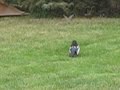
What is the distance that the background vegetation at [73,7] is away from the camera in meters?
20.7

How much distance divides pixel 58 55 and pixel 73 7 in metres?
8.47

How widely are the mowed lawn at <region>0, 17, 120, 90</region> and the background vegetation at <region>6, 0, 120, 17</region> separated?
98 cm

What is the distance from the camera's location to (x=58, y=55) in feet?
42.2

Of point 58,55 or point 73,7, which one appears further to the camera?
point 73,7

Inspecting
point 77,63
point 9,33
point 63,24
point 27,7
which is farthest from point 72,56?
point 27,7

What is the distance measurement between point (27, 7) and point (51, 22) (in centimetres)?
323

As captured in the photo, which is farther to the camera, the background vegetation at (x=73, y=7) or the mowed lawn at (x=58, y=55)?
the background vegetation at (x=73, y=7)

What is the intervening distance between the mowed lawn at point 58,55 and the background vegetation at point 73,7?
98 centimetres

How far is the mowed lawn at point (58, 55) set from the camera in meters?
9.59

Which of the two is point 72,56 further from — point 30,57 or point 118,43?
point 118,43

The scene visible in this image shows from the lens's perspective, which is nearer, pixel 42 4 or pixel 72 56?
pixel 72 56

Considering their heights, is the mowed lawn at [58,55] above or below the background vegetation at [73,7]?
above

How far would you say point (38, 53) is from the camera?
13.1 metres

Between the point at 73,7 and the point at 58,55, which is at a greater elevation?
the point at 58,55
